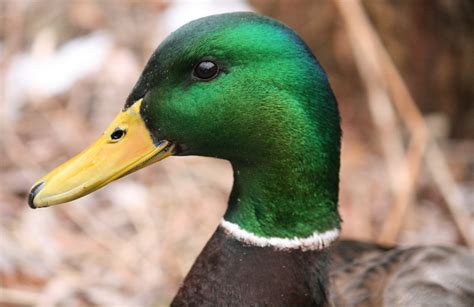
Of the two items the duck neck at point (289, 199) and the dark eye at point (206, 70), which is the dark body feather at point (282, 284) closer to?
the duck neck at point (289, 199)

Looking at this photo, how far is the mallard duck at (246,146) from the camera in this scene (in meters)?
1.93

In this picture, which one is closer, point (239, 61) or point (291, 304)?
point (239, 61)

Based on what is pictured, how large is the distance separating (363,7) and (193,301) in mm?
2436

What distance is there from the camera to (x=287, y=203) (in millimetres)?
2049

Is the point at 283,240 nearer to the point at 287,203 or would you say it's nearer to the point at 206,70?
the point at 287,203

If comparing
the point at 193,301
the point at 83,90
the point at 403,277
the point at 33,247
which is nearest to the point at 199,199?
the point at 33,247

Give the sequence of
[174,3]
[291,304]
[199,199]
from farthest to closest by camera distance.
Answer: [174,3] → [199,199] → [291,304]

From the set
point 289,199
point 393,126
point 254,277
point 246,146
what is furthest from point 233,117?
point 393,126

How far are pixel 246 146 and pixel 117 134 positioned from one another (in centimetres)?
32

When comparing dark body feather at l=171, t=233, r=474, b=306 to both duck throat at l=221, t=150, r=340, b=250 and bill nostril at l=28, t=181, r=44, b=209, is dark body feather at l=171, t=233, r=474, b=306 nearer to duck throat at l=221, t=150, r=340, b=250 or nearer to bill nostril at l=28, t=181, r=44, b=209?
duck throat at l=221, t=150, r=340, b=250

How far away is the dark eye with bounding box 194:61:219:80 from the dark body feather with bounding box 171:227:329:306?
44 centimetres

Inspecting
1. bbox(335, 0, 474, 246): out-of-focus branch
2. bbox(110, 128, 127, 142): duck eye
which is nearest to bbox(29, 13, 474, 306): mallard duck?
bbox(110, 128, 127, 142): duck eye

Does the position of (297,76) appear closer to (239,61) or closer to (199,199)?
(239,61)

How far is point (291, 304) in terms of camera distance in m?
2.07
